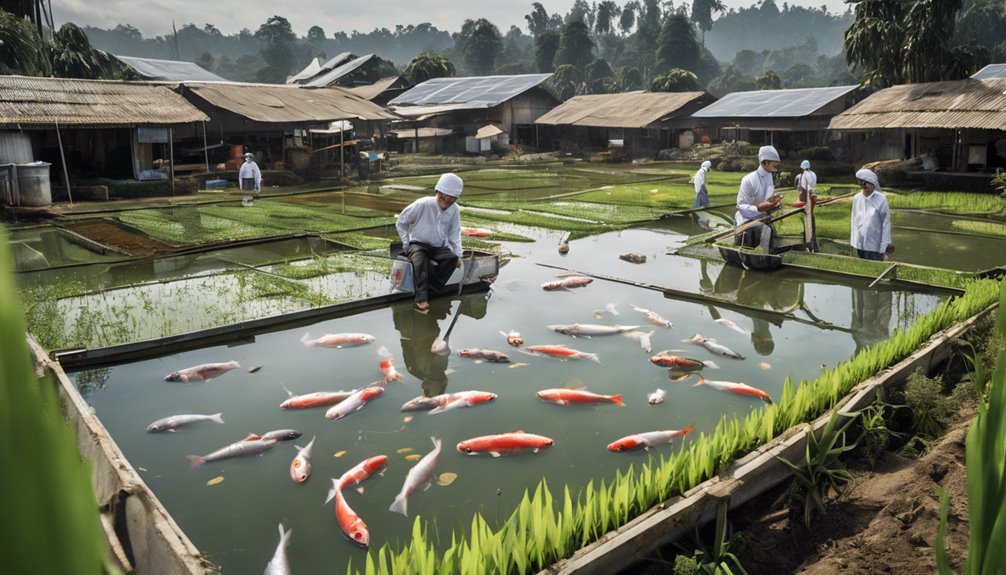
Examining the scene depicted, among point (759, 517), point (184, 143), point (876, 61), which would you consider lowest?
point (759, 517)

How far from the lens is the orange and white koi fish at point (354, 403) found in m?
6.23

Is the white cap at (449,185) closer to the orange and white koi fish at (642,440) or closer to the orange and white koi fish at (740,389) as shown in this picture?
the orange and white koi fish at (740,389)

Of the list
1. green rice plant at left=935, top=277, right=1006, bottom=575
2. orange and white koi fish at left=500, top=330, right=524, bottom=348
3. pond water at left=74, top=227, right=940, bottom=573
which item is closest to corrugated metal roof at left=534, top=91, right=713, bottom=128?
pond water at left=74, top=227, right=940, bottom=573

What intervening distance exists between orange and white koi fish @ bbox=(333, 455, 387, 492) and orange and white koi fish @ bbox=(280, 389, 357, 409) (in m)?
1.18

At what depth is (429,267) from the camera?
9.67 m

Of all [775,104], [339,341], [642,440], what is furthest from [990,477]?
[775,104]

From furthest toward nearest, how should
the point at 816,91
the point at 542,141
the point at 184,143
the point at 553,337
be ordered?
the point at 542,141, the point at 816,91, the point at 184,143, the point at 553,337

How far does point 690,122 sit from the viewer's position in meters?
37.3

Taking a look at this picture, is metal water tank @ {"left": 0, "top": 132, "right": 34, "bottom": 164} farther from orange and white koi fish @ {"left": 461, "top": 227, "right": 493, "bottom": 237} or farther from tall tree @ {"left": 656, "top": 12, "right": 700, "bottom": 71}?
tall tree @ {"left": 656, "top": 12, "right": 700, "bottom": 71}

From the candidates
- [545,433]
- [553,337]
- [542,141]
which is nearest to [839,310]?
[553,337]

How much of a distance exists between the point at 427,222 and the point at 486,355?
2557 mm

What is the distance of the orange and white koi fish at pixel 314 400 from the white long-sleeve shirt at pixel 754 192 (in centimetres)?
744

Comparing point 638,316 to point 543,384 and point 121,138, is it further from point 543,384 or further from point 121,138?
point 121,138

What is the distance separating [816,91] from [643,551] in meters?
35.1
